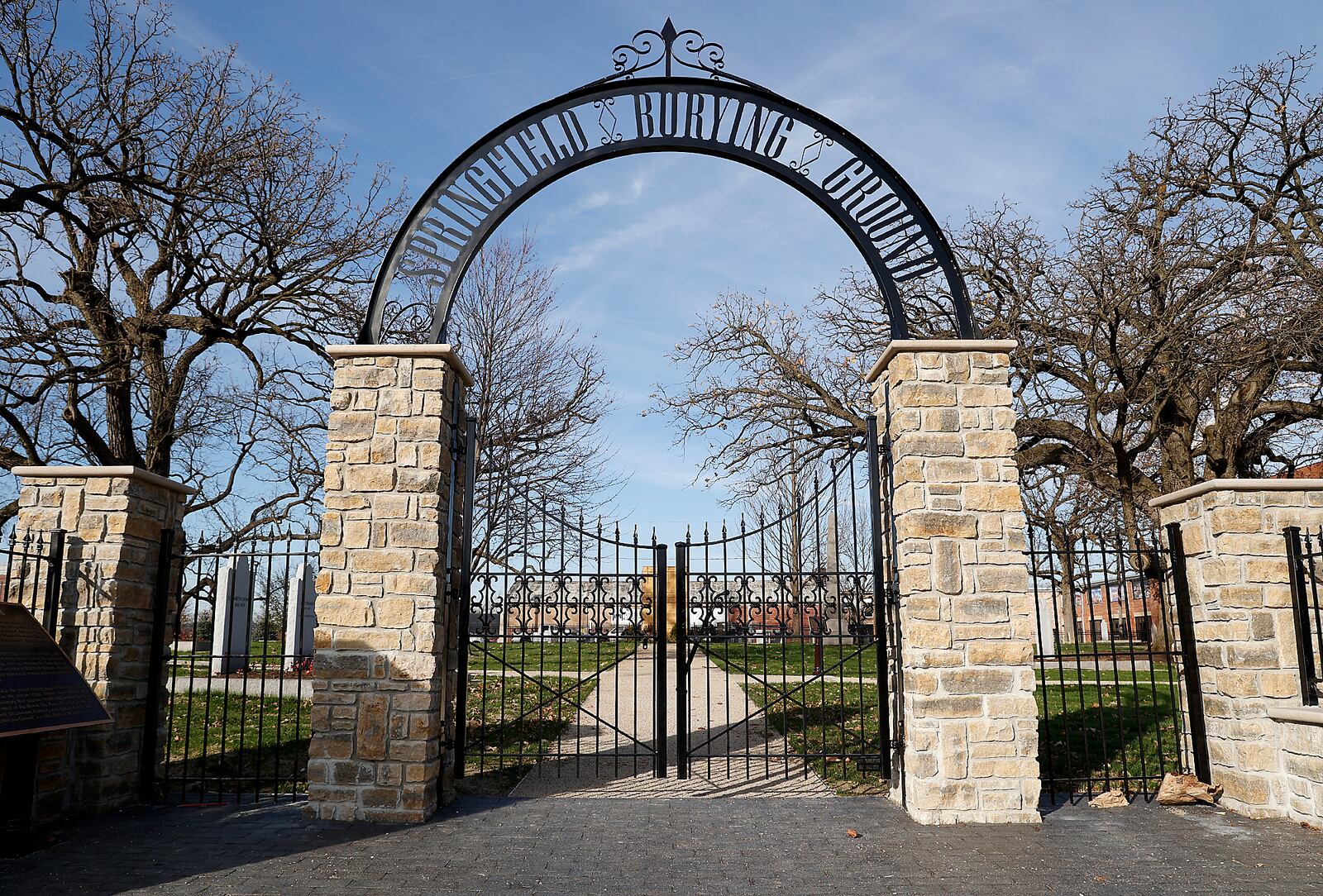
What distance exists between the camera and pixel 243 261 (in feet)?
40.7

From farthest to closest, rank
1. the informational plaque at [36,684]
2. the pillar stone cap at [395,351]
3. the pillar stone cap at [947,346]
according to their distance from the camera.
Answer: the pillar stone cap at [395,351] → the pillar stone cap at [947,346] → the informational plaque at [36,684]

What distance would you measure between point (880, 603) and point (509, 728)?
14.4 feet

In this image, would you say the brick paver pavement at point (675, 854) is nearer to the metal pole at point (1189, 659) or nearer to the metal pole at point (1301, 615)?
the metal pole at point (1189, 659)

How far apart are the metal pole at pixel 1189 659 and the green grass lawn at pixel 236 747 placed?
609 centimetres

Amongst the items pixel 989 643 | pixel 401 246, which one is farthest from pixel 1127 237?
pixel 401 246

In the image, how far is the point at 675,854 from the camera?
15.1 ft

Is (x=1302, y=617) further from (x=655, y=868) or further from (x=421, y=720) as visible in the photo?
(x=421, y=720)

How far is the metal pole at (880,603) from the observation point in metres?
5.94

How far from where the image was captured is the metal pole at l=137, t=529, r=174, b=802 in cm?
597

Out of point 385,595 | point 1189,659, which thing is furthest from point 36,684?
point 1189,659

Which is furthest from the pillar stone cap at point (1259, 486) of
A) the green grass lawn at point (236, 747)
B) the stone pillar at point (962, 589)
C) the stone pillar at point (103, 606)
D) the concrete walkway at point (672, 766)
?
the stone pillar at point (103, 606)

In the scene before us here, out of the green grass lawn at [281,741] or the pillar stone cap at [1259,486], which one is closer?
the pillar stone cap at [1259,486]

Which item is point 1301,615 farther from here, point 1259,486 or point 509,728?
point 509,728

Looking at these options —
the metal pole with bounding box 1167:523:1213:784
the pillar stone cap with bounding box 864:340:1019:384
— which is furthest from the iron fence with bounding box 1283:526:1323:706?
the pillar stone cap with bounding box 864:340:1019:384
